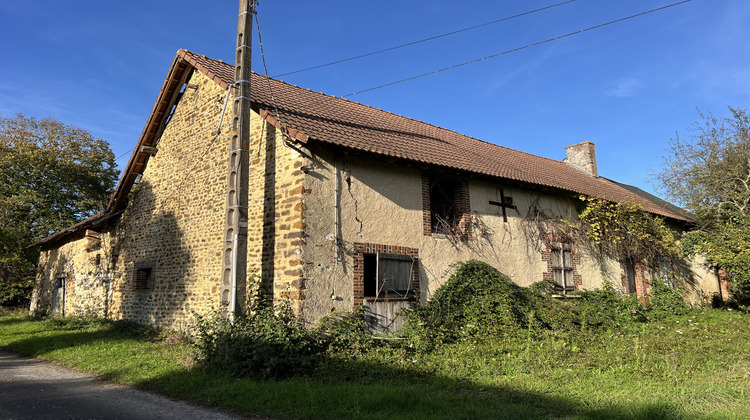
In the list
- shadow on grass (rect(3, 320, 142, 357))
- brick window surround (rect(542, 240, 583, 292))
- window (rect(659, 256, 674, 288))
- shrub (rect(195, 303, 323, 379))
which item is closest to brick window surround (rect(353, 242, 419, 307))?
shrub (rect(195, 303, 323, 379))

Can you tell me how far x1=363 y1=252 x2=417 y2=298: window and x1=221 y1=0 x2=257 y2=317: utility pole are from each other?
2.62 metres

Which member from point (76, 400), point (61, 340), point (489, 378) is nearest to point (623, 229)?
point (489, 378)

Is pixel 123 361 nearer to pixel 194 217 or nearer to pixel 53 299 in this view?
pixel 194 217

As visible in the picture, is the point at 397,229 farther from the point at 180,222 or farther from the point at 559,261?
the point at 559,261

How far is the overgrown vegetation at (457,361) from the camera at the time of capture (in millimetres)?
5258

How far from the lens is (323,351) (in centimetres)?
779

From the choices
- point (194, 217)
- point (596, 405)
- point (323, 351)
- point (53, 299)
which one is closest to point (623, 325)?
point (596, 405)

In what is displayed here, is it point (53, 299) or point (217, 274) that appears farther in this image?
point (53, 299)

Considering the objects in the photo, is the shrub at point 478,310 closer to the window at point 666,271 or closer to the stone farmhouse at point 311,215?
the stone farmhouse at point 311,215

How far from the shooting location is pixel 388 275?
9.23 metres

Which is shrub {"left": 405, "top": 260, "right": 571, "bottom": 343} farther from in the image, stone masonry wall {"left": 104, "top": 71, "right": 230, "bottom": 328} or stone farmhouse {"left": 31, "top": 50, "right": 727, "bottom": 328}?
stone masonry wall {"left": 104, "top": 71, "right": 230, "bottom": 328}

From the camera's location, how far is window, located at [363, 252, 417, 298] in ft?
29.8

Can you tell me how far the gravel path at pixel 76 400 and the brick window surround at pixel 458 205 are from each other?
624cm

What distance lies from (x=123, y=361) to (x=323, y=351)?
356cm
